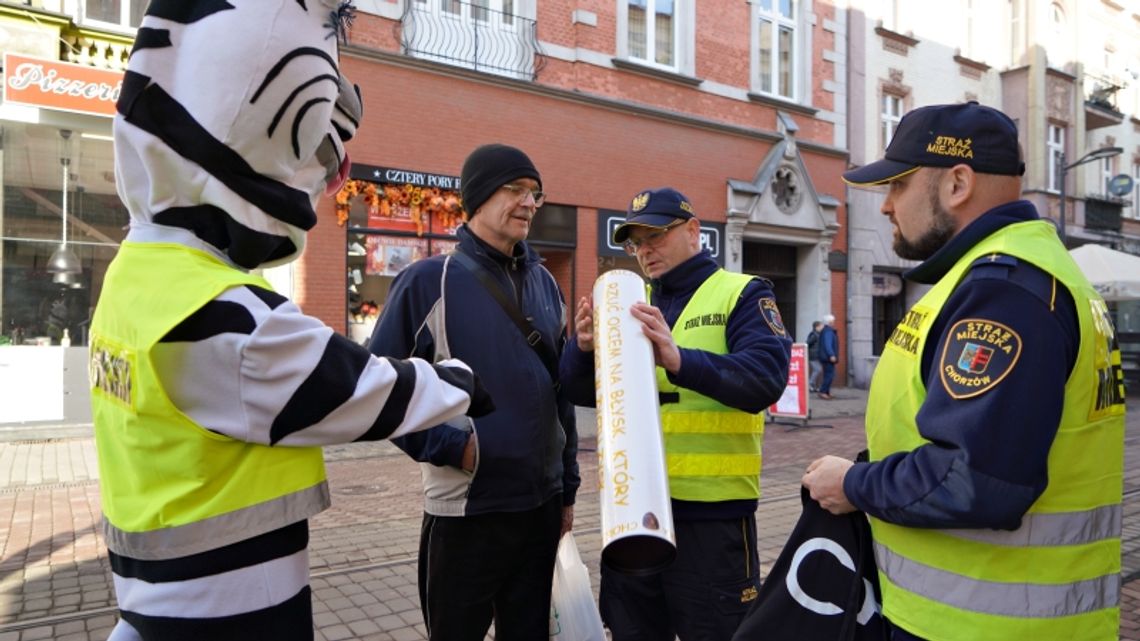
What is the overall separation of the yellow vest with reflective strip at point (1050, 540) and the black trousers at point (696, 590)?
30.6 inches

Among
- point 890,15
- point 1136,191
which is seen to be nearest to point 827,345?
point 890,15

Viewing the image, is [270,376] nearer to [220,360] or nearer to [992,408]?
[220,360]

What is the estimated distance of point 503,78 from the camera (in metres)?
12.5

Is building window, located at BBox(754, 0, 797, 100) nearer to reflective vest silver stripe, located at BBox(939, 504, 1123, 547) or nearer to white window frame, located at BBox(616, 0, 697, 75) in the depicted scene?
white window frame, located at BBox(616, 0, 697, 75)

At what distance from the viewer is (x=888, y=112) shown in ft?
62.1

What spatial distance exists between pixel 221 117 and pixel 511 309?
1287 millimetres

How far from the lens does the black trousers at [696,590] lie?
96.7 inches

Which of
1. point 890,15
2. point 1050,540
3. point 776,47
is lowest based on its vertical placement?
point 1050,540

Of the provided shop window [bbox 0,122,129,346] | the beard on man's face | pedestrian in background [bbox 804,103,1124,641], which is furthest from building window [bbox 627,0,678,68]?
pedestrian in background [bbox 804,103,1124,641]

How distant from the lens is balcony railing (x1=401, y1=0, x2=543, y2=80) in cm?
1185

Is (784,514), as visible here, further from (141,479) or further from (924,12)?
(924,12)

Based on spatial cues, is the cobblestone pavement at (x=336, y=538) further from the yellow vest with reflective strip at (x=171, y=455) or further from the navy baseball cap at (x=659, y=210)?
the yellow vest with reflective strip at (x=171, y=455)

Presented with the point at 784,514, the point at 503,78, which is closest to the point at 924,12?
the point at 503,78

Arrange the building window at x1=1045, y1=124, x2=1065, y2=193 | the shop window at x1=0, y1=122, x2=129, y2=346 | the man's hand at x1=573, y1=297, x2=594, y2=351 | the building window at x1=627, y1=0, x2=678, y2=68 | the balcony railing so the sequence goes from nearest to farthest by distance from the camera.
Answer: the man's hand at x1=573, y1=297, x2=594, y2=351, the shop window at x1=0, y1=122, x2=129, y2=346, the balcony railing, the building window at x1=627, y1=0, x2=678, y2=68, the building window at x1=1045, y1=124, x2=1065, y2=193
